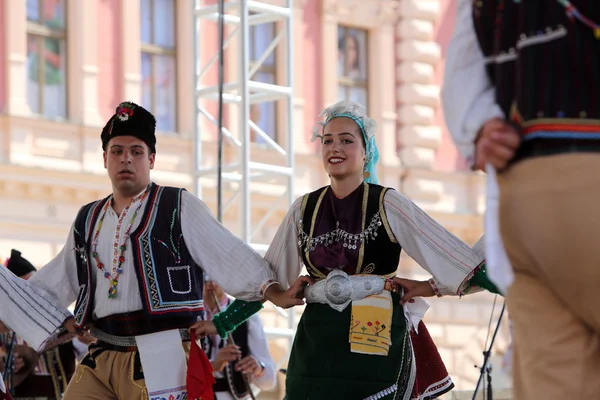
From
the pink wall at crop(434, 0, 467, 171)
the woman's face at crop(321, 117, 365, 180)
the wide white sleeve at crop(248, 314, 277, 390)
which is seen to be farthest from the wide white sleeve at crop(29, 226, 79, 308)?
the pink wall at crop(434, 0, 467, 171)

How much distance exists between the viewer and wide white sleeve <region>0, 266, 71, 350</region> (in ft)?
18.1

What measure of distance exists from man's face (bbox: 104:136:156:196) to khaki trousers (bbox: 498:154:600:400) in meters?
2.58

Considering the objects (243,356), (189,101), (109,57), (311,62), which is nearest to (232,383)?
(243,356)

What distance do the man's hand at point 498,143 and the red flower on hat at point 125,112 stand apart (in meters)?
2.62

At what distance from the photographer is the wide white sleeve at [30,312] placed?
18.1 ft

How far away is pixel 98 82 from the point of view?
15.6 metres

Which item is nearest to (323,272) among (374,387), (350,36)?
(374,387)

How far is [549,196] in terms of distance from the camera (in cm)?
288

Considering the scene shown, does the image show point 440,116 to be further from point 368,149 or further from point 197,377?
point 197,377

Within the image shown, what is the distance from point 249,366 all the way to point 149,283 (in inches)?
114

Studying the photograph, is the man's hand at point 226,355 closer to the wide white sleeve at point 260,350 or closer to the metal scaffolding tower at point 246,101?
the wide white sleeve at point 260,350

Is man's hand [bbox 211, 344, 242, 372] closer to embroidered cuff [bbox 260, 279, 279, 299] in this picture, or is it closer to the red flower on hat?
embroidered cuff [bbox 260, 279, 279, 299]

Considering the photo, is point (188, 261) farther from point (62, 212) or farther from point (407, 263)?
point (407, 263)

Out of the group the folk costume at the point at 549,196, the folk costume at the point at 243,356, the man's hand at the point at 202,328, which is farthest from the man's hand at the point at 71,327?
the folk costume at the point at 549,196
